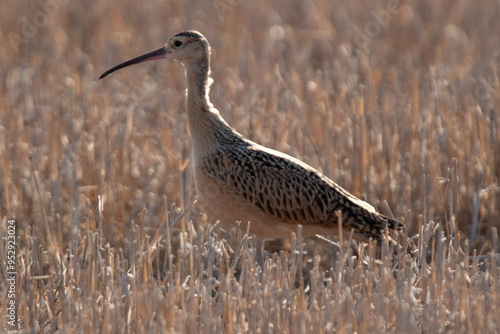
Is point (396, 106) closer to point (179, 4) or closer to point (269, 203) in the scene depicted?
point (269, 203)

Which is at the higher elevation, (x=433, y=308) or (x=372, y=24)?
(x=372, y=24)

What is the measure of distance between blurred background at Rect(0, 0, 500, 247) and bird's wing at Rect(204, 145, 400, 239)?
1.09 feet

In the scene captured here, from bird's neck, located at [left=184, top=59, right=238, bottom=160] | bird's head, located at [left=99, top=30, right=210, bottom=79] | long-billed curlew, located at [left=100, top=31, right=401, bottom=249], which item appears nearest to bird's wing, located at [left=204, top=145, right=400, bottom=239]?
long-billed curlew, located at [left=100, top=31, right=401, bottom=249]

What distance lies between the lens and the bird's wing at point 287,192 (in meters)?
5.55

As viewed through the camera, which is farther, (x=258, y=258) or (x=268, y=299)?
Result: (x=258, y=258)

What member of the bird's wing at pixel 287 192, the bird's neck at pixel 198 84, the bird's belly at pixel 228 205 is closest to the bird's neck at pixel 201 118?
the bird's neck at pixel 198 84

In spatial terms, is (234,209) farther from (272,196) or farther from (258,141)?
(258,141)

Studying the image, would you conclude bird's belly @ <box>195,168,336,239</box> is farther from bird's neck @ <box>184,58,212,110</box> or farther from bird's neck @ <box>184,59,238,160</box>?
bird's neck @ <box>184,58,212,110</box>

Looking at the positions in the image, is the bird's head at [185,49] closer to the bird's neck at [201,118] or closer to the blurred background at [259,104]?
the bird's neck at [201,118]

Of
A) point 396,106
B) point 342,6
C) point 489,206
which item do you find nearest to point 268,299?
point 489,206

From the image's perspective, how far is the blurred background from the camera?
6.43m

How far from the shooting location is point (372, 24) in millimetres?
11328

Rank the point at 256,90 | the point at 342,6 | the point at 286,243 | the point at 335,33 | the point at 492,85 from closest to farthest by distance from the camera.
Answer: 1. the point at 286,243
2. the point at 492,85
3. the point at 256,90
4. the point at 335,33
5. the point at 342,6

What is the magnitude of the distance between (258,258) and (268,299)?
1696 millimetres
